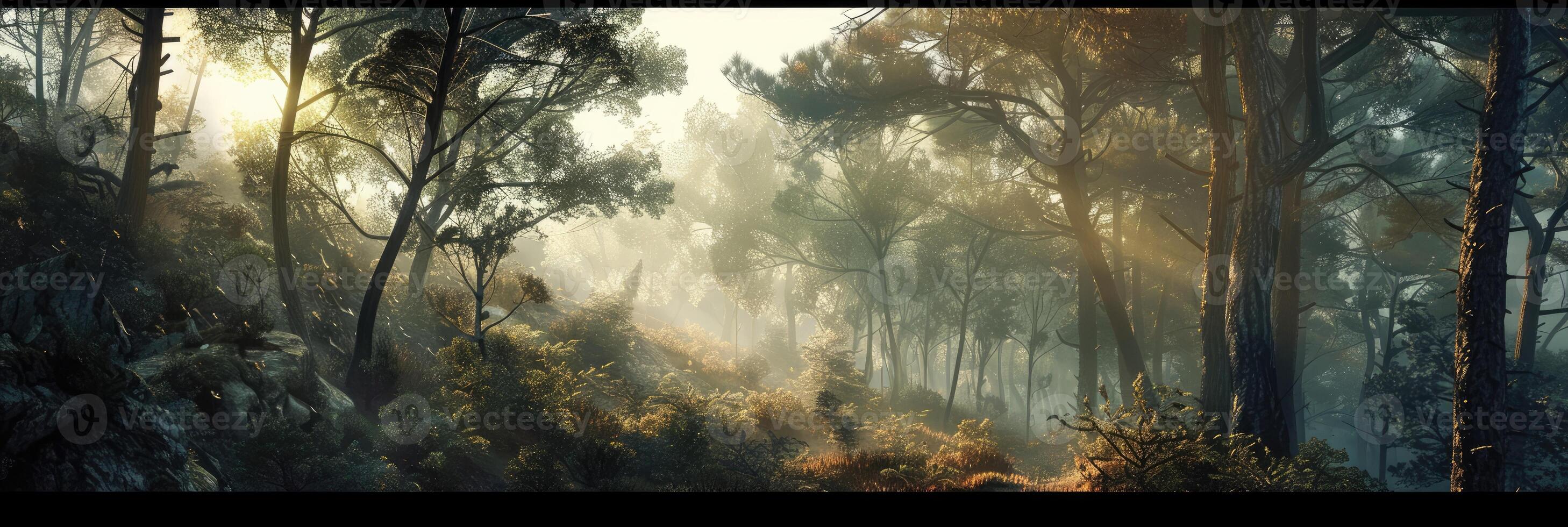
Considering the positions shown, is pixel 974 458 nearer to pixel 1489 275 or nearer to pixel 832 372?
pixel 1489 275

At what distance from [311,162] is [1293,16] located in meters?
21.5

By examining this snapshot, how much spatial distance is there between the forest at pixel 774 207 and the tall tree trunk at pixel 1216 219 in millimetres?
63

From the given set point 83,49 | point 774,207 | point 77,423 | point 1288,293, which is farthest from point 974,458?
point 83,49

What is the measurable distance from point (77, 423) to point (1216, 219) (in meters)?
12.8

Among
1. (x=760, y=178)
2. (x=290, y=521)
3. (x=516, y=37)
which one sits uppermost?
(x=760, y=178)

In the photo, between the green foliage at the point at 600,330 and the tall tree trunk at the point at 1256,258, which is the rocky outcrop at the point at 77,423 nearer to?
the tall tree trunk at the point at 1256,258

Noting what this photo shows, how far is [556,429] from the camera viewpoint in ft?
31.4

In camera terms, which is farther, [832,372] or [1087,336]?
[832,372]

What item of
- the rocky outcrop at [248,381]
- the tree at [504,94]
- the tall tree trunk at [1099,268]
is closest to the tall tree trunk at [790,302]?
the tree at [504,94]

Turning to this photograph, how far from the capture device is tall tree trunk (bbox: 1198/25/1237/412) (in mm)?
9781

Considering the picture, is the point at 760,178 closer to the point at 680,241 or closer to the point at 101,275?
the point at 680,241

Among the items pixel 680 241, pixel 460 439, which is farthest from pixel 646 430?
pixel 680 241

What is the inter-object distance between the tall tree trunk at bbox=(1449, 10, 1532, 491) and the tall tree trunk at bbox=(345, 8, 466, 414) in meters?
12.3

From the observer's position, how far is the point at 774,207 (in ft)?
89.0
